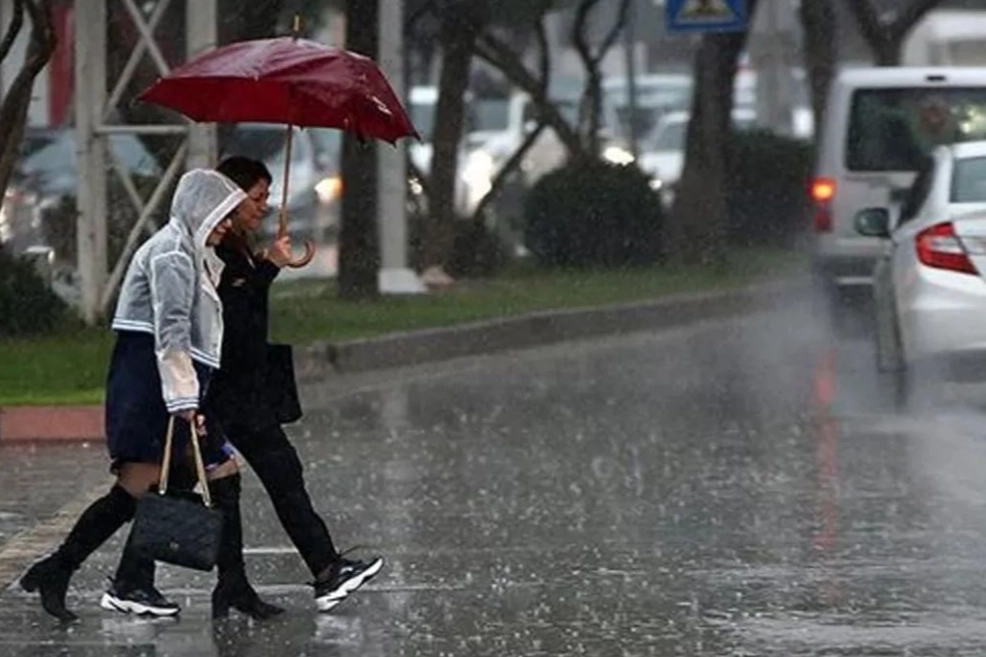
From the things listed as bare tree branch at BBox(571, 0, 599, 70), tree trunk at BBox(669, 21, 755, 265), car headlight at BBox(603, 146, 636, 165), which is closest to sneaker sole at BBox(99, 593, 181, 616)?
tree trunk at BBox(669, 21, 755, 265)

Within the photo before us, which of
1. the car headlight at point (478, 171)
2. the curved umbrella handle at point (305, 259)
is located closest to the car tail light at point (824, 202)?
the curved umbrella handle at point (305, 259)

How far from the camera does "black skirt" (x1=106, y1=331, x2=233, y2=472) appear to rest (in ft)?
30.7

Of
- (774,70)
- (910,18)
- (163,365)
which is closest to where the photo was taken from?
(163,365)

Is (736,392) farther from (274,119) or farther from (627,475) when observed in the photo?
(274,119)

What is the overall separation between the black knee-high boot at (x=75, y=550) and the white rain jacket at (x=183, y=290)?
23.9 inches

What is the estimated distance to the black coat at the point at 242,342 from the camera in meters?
9.58

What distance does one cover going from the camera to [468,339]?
19938 millimetres

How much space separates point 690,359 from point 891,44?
1090 centimetres

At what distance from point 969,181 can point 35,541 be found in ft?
22.1

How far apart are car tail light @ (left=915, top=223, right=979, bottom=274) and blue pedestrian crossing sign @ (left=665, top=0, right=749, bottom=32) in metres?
8.82

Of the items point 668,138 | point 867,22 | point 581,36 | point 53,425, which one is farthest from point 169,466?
point 668,138

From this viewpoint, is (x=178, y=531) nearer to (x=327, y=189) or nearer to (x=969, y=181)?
(x=969, y=181)

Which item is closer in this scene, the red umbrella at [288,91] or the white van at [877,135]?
the red umbrella at [288,91]

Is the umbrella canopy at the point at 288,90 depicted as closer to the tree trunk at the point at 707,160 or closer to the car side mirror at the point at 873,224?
the car side mirror at the point at 873,224
